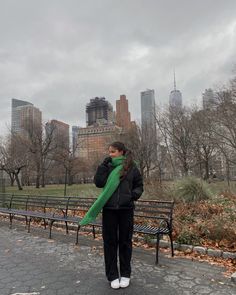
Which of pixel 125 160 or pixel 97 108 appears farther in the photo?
pixel 97 108

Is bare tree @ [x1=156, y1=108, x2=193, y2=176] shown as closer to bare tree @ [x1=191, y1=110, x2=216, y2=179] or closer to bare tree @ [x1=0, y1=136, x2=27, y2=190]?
bare tree @ [x1=191, y1=110, x2=216, y2=179]

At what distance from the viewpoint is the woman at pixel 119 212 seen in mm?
4445

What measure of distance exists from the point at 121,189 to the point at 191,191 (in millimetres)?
7956

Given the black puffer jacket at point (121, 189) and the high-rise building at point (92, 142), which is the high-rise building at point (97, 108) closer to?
the high-rise building at point (92, 142)

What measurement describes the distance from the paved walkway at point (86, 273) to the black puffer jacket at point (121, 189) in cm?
114

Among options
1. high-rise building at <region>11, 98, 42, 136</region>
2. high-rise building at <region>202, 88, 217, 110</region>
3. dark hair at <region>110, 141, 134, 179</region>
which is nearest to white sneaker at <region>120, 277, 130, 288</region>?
dark hair at <region>110, 141, 134, 179</region>

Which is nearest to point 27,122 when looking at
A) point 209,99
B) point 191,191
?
point 209,99

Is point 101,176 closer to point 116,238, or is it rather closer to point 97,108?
point 116,238

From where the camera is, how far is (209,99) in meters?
28.4

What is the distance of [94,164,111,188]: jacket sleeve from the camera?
4449 millimetres

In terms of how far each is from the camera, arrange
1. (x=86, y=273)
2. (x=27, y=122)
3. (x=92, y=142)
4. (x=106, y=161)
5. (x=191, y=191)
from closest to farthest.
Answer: (x=106, y=161) < (x=86, y=273) < (x=191, y=191) < (x=27, y=122) < (x=92, y=142)

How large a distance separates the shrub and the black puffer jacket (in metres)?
7.44

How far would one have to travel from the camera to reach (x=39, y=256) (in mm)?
6277

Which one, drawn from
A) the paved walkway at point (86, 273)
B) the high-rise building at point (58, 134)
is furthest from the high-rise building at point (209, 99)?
the paved walkway at point (86, 273)
